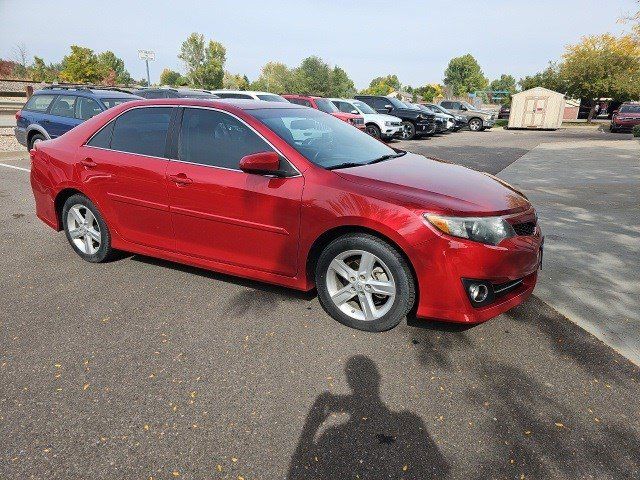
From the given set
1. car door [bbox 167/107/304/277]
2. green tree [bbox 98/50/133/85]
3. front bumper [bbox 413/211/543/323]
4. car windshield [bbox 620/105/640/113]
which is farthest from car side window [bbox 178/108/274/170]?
green tree [bbox 98/50/133/85]

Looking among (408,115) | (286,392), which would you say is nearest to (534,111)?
(408,115)

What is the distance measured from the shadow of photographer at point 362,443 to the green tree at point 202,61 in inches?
3104

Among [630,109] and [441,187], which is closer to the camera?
[441,187]

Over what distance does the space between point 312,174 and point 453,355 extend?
159 centimetres

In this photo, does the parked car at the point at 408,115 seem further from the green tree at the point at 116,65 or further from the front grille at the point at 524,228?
the green tree at the point at 116,65

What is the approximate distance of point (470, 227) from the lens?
9.39 feet

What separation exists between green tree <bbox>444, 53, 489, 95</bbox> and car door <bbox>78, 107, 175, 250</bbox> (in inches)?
4876

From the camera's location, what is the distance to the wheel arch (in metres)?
3.01

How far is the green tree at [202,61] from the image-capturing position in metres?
74.7

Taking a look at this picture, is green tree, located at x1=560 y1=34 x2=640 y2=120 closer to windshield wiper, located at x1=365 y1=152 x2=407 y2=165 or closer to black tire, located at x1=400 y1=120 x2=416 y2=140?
black tire, located at x1=400 y1=120 x2=416 y2=140

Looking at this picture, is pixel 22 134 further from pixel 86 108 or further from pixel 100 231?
pixel 100 231

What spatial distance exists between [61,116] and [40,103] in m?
0.94

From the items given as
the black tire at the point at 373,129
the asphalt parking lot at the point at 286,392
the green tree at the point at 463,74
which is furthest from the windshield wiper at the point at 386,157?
the green tree at the point at 463,74

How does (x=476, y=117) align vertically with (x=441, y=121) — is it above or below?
above
